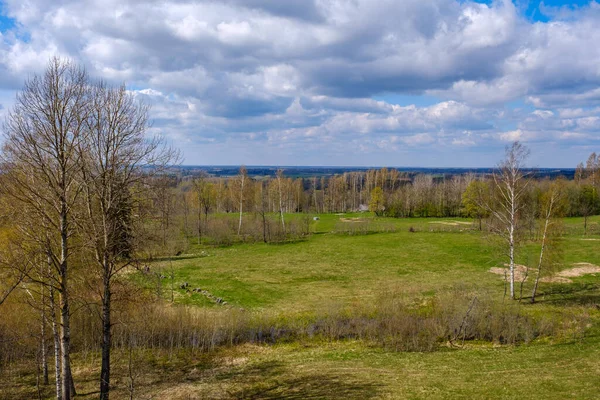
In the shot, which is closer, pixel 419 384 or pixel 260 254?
pixel 419 384

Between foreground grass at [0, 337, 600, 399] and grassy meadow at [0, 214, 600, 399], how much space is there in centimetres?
4

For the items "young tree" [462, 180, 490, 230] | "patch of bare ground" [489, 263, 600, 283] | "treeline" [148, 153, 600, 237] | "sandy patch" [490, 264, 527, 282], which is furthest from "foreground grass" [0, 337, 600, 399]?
"young tree" [462, 180, 490, 230]

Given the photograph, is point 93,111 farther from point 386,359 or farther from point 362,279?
point 362,279

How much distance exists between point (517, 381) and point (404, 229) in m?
52.1

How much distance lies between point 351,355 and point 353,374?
11.2ft

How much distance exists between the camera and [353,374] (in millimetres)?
16062

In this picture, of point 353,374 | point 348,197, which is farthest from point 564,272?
point 348,197

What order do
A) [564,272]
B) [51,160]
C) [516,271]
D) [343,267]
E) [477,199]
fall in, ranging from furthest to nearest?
[477,199] → [343,267] → [516,271] → [564,272] → [51,160]

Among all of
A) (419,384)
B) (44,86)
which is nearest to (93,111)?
(44,86)

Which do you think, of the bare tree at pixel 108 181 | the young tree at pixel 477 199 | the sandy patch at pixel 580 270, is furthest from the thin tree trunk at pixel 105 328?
the young tree at pixel 477 199

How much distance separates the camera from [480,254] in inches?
1785

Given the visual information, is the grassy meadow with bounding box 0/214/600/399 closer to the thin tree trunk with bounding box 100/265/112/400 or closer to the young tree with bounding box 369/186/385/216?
the thin tree trunk with bounding box 100/265/112/400

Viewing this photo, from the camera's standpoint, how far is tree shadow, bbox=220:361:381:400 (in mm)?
14117

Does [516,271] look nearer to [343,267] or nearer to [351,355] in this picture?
[343,267]
